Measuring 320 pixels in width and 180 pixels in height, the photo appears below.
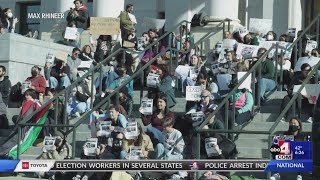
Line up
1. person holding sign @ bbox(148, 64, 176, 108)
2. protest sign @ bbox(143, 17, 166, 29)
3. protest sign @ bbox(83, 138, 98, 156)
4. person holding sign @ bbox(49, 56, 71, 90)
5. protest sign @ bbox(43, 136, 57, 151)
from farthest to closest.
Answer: protest sign @ bbox(143, 17, 166, 29) → person holding sign @ bbox(49, 56, 71, 90) → person holding sign @ bbox(148, 64, 176, 108) → protest sign @ bbox(43, 136, 57, 151) → protest sign @ bbox(83, 138, 98, 156)

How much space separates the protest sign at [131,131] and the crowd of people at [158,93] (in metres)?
0.06

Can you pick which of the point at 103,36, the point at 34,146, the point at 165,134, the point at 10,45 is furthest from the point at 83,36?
the point at 165,134

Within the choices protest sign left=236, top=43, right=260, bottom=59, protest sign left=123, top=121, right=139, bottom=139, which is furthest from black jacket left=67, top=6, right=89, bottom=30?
protest sign left=123, top=121, right=139, bottom=139

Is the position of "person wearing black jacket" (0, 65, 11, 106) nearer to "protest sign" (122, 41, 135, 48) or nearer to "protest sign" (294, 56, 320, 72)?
"protest sign" (122, 41, 135, 48)

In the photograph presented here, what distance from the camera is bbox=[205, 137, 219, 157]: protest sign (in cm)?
1348

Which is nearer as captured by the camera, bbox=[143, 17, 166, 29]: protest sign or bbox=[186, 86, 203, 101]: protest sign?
bbox=[186, 86, 203, 101]: protest sign

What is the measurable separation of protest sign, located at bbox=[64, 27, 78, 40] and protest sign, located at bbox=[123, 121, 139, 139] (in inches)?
332

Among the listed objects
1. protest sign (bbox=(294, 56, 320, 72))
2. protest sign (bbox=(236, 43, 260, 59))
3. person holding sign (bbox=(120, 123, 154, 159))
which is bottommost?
person holding sign (bbox=(120, 123, 154, 159))

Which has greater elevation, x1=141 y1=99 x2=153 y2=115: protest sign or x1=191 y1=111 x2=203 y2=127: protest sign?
x1=141 y1=99 x2=153 y2=115: protest sign

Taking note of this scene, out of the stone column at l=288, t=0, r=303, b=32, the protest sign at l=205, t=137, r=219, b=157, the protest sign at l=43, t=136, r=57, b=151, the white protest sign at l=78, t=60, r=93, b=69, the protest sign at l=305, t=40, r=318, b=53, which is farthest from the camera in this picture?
the stone column at l=288, t=0, r=303, b=32

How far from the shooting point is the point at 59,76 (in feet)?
61.6

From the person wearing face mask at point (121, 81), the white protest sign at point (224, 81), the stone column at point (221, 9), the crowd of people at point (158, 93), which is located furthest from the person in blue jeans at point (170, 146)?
the stone column at point (221, 9)

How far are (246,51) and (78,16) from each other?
646 cm

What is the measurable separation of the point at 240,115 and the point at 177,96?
2787 millimetres
